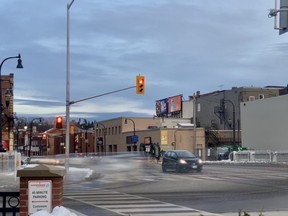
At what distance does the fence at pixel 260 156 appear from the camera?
183 feet

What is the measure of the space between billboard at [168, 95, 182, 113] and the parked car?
83203 millimetres

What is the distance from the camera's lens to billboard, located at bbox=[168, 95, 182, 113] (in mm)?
121556

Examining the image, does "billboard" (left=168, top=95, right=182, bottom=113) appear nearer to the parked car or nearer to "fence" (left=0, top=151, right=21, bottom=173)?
the parked car

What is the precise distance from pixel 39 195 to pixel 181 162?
27.2m

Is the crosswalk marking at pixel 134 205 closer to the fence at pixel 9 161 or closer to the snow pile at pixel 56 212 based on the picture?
the snow pile at pixel 56 212

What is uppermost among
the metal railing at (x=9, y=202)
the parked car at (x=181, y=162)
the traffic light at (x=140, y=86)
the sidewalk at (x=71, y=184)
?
the traffic light at (x=140, y=86)

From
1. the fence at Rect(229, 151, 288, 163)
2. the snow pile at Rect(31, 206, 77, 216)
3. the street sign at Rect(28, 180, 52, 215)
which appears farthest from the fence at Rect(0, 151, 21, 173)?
the fence at Rect(229, 151, 288, 163)

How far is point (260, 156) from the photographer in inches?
2299

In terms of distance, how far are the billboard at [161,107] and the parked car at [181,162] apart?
94343mm

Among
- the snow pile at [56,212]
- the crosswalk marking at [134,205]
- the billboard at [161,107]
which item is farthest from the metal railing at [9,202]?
the billboard at [161,107]

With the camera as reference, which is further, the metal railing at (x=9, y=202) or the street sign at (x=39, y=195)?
the metal railing at (x=9, y=202)

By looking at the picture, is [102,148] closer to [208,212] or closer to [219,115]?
[219,115]

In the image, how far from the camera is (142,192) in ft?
67.4

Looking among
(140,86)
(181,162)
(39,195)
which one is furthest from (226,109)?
(39,195)
